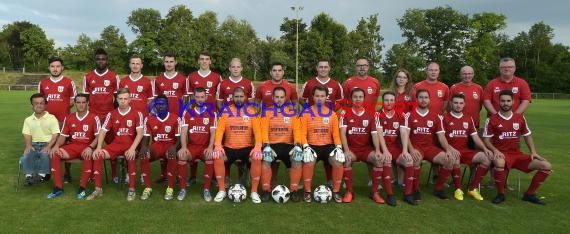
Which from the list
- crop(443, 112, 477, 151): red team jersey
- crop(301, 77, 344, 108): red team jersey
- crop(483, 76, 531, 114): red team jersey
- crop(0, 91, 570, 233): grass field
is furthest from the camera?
crop(301, 77, 344, 108): red team jersey

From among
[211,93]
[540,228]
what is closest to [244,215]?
[211,93]

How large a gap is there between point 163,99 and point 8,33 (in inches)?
2862

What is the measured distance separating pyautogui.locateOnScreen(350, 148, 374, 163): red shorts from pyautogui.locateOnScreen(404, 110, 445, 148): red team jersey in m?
0.70

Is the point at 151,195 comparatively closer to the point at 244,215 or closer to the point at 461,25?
the point at 244,215

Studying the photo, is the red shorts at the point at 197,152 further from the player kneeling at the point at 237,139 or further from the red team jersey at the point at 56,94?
the red team jersey at the point at 56,94

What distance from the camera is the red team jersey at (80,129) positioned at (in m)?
5.79

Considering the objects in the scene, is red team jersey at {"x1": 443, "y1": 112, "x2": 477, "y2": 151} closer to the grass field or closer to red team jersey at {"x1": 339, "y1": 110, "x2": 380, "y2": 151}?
the grass field

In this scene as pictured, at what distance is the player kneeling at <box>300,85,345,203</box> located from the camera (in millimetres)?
5285

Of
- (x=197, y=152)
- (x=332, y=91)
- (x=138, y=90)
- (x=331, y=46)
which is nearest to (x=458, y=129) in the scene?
(x=332, y=91)

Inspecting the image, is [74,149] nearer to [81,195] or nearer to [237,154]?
[81,195]

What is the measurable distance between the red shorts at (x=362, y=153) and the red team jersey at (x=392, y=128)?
36 cm

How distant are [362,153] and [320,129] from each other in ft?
2.16

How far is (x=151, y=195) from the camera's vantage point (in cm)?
545

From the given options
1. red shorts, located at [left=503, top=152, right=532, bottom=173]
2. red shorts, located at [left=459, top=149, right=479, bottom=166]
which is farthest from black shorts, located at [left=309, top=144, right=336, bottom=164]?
red shorts, located at [left=503, top=152, right=532, bottom=173]
